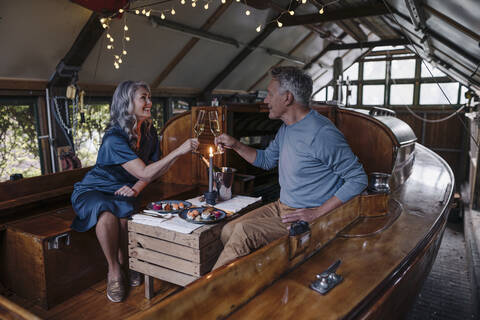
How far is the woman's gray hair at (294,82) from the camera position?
6.64 ft

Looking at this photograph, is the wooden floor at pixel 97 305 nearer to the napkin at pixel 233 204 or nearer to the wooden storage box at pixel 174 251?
the wooden storage box at pixel 174 251

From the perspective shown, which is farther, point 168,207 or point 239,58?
point 239,58

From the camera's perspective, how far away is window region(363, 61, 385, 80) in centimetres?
1262

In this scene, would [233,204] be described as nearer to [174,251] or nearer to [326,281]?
[174,251]

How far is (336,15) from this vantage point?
280 inches

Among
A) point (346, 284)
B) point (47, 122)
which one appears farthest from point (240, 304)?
point (47, 122)

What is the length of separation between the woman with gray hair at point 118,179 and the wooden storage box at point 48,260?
0.18 meters

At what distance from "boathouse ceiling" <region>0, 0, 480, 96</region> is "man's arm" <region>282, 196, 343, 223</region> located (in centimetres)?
139

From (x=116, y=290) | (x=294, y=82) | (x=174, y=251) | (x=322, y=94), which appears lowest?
(x=116, y=290)

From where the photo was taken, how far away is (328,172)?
2.00 m

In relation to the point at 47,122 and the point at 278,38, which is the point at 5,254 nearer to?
the point at 47,122

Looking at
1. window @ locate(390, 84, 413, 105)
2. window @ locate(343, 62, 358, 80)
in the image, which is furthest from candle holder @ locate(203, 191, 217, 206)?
window @ locate(343, 62, 358, 80)

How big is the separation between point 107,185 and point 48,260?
0.64m

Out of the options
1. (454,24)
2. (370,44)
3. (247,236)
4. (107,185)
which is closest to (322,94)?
(370,44)
